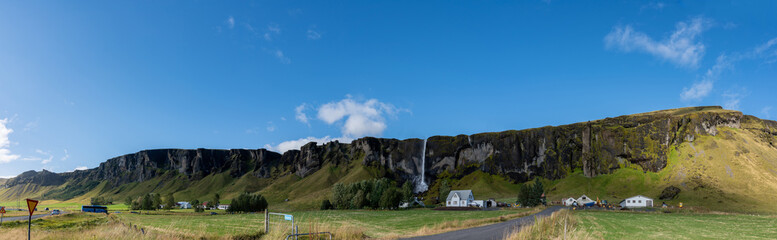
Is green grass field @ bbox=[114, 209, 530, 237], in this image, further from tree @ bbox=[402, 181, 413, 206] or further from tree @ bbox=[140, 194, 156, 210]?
tree @ bbox=[140, 194, 156, 210]

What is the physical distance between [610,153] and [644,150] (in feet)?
44.8

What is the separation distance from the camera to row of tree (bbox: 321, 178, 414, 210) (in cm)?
10025

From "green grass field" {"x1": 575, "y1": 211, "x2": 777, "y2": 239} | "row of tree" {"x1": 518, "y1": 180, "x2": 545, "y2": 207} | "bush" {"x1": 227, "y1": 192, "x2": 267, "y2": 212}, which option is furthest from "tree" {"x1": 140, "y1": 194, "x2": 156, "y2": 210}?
"green grass field" {"x1": 575, "y1": 211, "x2": 777, "y2": 239}

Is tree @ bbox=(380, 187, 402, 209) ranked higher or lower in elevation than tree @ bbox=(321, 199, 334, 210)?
higher

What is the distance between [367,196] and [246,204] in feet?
114

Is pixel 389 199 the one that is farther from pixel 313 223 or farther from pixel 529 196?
pixel 313 223

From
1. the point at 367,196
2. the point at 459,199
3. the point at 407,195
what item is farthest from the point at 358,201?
the point at 459,199

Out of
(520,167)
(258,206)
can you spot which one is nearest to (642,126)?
(520,167)

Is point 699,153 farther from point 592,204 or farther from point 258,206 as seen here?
point 258,206

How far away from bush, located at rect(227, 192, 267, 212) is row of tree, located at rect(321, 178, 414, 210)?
745 inches

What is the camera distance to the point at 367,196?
101375 mm

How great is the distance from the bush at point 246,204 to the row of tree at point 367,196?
18930 mm

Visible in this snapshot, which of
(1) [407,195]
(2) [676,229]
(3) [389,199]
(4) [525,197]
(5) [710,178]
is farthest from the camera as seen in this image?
(5) [710,178]

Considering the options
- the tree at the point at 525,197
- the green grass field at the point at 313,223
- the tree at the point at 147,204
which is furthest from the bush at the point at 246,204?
the tree at the point at 525,197
